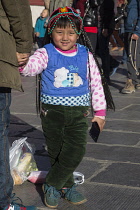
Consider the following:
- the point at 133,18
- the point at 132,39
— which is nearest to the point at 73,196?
the point at 132,39

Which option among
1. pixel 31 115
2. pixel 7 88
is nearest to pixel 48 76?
pixel 7 88

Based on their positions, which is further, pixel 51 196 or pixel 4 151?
pixel 51 196

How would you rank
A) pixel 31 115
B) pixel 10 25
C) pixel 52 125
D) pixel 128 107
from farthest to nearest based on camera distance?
pixel 128 107 < pixel 31 115 < pixel 52 125 < pixel 10 25

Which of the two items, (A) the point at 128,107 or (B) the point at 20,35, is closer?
(B) the point at 20,35

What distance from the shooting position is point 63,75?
11.4ft

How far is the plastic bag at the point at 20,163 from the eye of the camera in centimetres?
392

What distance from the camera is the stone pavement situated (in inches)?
141

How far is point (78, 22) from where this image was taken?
351 cm

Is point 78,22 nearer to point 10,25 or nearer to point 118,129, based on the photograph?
point 10,25

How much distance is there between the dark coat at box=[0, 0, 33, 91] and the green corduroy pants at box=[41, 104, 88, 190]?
0.61 meters

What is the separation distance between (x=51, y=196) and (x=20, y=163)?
24.1 inches

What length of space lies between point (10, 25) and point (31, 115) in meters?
3.63

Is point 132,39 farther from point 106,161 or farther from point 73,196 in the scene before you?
point 73,196

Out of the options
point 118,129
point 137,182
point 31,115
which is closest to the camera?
point 137,182
